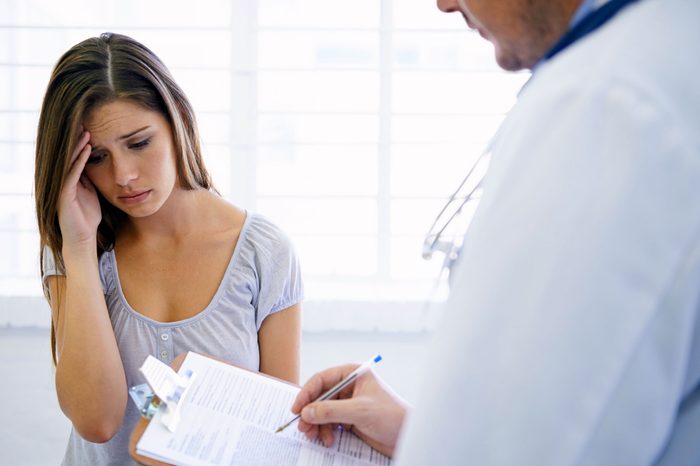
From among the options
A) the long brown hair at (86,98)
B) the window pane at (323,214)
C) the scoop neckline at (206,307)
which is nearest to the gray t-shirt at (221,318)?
the scoop neckline at (206,307)

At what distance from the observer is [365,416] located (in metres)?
0.97

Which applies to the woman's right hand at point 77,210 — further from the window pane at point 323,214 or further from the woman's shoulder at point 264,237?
the window pane at point 323,214

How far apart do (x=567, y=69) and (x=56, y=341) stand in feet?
4.48

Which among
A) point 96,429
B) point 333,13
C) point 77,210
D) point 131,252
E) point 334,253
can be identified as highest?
point 333,13

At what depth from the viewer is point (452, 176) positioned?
7.86 ft

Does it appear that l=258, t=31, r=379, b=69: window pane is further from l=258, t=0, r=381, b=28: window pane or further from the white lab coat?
the white lab coat

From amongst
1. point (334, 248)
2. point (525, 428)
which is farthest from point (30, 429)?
point (525, 428)

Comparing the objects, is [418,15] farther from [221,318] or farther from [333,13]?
[221,318]

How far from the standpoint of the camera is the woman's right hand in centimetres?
143

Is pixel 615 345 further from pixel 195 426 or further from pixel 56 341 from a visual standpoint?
pixel 56 341

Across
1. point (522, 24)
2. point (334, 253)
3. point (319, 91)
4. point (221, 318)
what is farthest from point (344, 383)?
point (319, 91)

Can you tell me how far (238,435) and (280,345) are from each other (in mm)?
532

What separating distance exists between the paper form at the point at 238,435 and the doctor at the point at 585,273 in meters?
0.55

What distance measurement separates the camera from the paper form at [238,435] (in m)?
0.97
